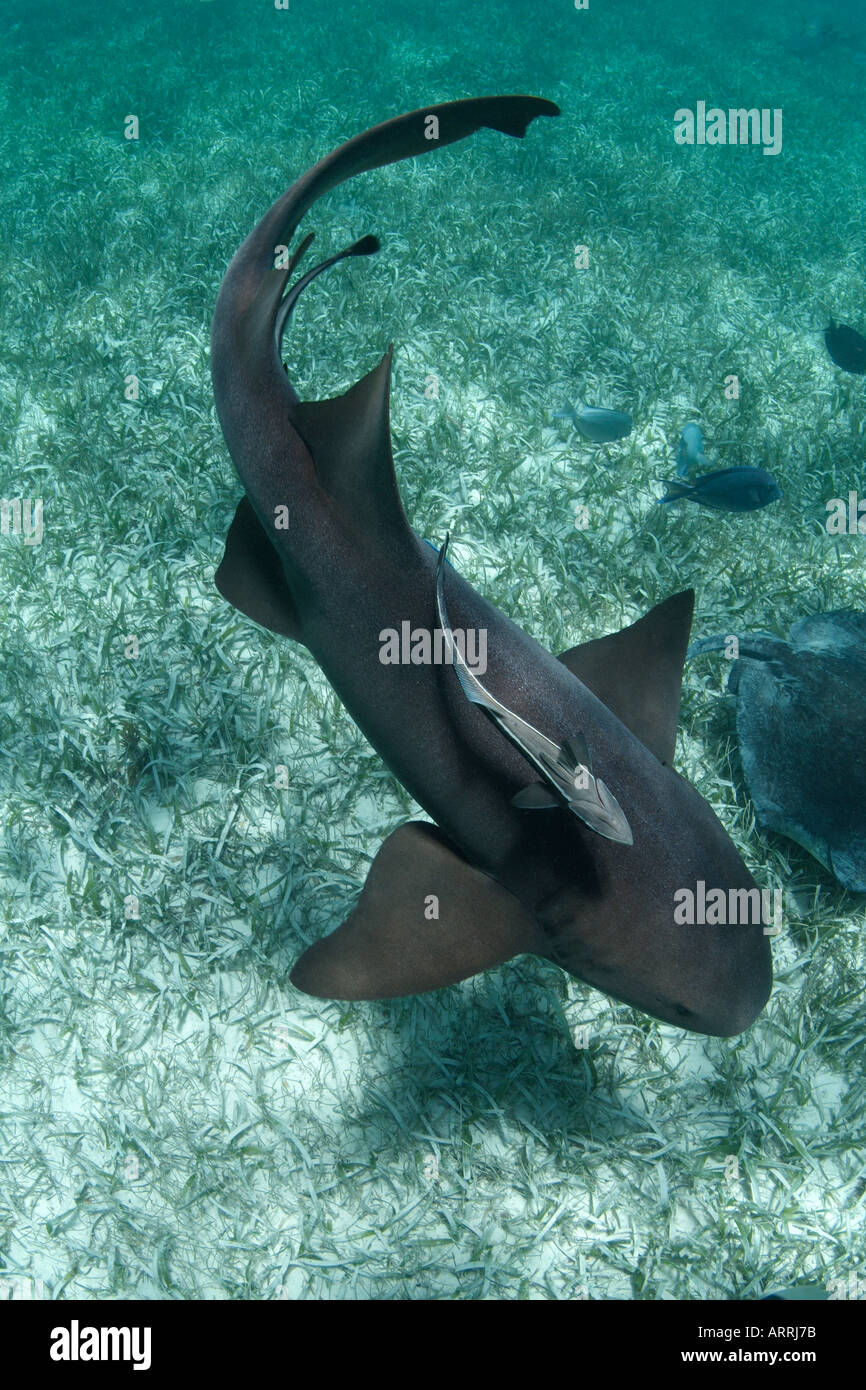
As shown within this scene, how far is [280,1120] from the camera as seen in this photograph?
2.98 meters

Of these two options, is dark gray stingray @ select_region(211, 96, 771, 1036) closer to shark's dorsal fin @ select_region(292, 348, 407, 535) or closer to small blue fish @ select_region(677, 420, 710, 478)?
shark's dorsal fin @ select_region(292, 348, 407, 535)

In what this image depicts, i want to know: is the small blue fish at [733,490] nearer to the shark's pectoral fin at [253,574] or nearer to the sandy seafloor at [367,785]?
the sandy seafloor at [367,785]

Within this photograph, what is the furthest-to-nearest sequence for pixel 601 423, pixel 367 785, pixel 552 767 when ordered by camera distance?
pixel 601 423 → pixel 367 785 → pixel 552 767

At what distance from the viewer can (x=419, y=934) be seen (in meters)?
2.27

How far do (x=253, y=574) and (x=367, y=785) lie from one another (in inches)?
57.2

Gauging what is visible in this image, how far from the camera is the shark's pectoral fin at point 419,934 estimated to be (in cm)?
224

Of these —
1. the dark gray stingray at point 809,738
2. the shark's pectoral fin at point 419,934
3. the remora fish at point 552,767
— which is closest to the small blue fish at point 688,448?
the dark gray stingray at point 809,738

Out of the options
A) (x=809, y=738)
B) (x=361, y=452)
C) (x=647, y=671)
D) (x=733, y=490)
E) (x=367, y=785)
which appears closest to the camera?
(x=361, y=452)

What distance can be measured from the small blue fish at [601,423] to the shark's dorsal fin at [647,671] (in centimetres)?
318

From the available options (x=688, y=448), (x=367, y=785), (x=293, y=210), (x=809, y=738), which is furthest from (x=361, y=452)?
(x=688, y=448)

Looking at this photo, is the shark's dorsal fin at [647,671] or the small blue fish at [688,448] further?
the small blue fish at [688,448]

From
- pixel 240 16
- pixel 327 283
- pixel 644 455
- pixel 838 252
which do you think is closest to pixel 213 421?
pixel 327 283

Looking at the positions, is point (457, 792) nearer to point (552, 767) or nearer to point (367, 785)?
point (552, 767)
